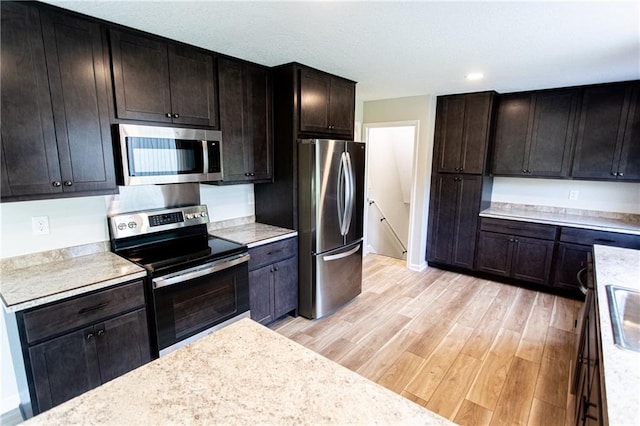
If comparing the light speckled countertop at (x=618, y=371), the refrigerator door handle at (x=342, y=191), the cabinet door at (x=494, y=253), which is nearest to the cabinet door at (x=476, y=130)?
the cabinet door at (x=494, y=253)

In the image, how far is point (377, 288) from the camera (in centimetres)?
401

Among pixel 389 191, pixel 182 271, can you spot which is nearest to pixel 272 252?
pixel 182 271

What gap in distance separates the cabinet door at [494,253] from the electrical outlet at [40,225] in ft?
14.3

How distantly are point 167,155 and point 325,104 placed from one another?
1564mm

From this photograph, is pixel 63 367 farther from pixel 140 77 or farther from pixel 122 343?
pixel 140 77

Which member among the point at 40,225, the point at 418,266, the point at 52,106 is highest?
the point at 52,106

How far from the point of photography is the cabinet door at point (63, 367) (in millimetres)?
1658

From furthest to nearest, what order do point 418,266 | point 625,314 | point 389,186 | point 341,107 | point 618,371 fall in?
point 389,186
point 418,266
point 341,107
point 625,314
point 618,371

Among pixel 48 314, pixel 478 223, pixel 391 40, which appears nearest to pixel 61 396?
pixel 48 314

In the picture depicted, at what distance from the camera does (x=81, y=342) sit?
1.78 m

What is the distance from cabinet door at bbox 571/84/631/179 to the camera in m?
3.38

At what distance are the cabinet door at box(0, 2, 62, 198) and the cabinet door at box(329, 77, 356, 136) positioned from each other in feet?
7.26

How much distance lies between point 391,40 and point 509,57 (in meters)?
1.09

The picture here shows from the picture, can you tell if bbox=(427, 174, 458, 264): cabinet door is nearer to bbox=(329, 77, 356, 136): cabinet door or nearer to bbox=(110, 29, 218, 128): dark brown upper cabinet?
bbox=(329, 77, 356, 136): cabinet door
